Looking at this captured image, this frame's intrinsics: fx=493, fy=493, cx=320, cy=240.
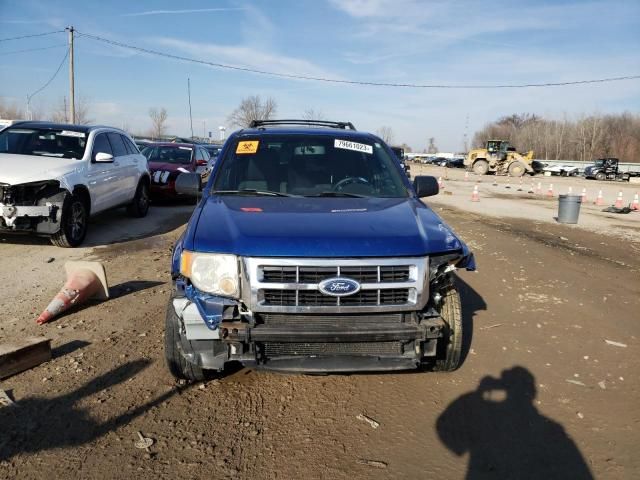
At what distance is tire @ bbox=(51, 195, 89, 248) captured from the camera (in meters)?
7.07

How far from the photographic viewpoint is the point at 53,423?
2.89m

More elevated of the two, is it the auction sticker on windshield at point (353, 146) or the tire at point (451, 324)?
the auction sticker on windshield at point (353, 146)

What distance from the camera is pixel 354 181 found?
4148 mm

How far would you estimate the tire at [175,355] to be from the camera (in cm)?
314

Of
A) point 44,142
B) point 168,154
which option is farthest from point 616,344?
point 168,154

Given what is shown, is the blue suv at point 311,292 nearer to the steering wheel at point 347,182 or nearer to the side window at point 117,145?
the steering wheel at point 347,182

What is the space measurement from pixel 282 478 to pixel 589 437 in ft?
6.09

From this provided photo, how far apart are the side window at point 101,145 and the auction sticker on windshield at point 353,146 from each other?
538 cm

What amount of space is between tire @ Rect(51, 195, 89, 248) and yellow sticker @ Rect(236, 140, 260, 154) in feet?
12.8

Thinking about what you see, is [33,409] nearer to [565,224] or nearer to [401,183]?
[401,183]

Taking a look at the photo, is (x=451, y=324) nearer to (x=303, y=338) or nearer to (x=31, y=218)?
(x=303, y=338)

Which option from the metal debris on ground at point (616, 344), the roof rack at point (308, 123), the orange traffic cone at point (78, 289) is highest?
the roof rack at point (308, 123)

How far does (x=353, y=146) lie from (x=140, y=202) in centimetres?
731

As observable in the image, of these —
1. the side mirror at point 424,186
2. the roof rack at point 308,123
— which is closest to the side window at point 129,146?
the roof rack at point 308,123
